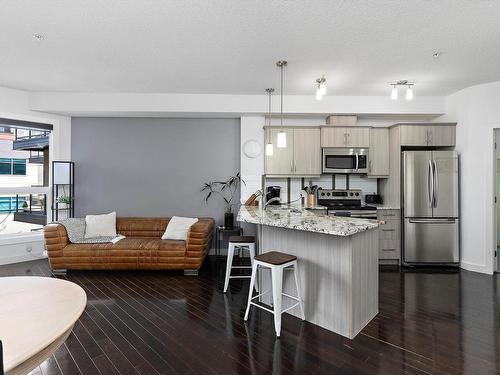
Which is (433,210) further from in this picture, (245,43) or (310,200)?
(245,43)

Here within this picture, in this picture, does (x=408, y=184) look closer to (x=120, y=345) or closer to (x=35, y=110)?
(x=120, y=345)

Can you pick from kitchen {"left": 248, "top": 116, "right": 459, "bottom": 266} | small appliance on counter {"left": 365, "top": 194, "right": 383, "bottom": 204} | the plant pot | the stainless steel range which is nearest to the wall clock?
kitchen {"left": 248, "top": 116, "right": 459, "bottom": 266}

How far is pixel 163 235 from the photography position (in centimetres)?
A: 431

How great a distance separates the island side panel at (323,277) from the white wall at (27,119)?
430 cm

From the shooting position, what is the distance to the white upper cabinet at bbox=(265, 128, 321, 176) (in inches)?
181

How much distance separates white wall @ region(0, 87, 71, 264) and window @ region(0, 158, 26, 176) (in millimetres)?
330

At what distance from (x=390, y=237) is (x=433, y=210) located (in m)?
0.75

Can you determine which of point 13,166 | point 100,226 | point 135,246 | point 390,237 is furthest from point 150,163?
point 390,237

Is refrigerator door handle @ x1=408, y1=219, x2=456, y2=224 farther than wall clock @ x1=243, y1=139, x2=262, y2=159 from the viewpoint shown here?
No

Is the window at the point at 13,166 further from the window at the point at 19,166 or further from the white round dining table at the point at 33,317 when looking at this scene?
the white round dining table at the point at 33,317

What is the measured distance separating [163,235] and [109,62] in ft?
8.31

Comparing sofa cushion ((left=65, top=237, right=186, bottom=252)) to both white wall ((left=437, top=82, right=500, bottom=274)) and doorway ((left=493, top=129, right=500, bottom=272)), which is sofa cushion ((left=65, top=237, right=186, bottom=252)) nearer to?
white wall ((left=437, top=82, right=500, bottom=274))

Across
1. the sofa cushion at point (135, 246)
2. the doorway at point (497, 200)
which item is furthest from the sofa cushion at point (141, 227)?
the doorway at point (497, 200)

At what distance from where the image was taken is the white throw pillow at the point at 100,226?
165 inches
